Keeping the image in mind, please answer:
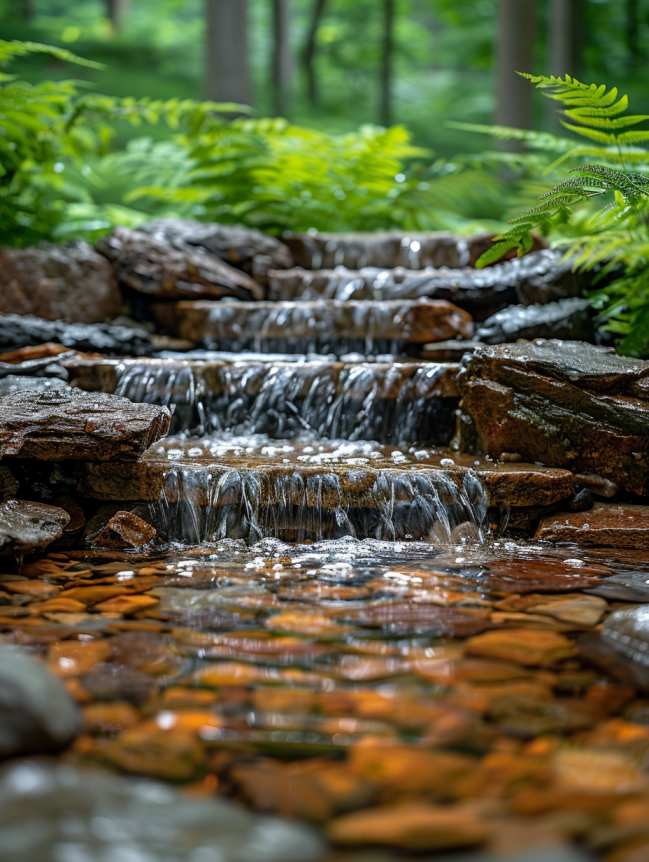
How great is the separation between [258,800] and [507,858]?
0.46m

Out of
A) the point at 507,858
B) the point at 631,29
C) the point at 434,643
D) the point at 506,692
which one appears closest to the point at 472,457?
the point at 434,643

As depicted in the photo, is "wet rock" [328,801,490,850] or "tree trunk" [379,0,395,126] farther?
"tree trunk" [379,0,395,126]

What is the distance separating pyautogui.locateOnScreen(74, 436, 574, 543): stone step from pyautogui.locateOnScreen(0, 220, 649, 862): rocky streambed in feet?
0.04

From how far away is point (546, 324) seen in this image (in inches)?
195

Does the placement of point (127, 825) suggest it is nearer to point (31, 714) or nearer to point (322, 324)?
point (31, 714)

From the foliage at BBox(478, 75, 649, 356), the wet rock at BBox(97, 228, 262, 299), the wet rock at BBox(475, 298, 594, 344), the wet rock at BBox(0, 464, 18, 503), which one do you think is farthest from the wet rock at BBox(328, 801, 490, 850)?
the wet rock at BBox(97, 228, 262, 299)

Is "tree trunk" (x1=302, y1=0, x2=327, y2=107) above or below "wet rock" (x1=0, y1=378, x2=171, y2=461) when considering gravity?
above

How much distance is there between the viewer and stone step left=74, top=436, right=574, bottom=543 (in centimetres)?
353

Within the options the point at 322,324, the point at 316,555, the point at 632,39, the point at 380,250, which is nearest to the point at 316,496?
the point at 316,555

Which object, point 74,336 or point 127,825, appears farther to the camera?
point 74,336

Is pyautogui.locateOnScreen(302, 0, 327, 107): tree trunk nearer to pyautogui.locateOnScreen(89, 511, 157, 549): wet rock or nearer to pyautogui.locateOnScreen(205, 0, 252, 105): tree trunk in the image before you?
pyautogui.locateOnScreen(205, 0, 252, 105): tree trunk

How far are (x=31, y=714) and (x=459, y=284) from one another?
432 cm

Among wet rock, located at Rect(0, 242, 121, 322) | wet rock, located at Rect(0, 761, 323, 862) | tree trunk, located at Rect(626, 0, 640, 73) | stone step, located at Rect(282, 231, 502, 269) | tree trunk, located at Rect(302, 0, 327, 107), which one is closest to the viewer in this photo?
wet rock, located at Rect(0, 761, 323, 862)

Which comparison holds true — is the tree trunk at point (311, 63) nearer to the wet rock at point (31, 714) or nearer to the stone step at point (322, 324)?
the stone step at point (322, 324)
